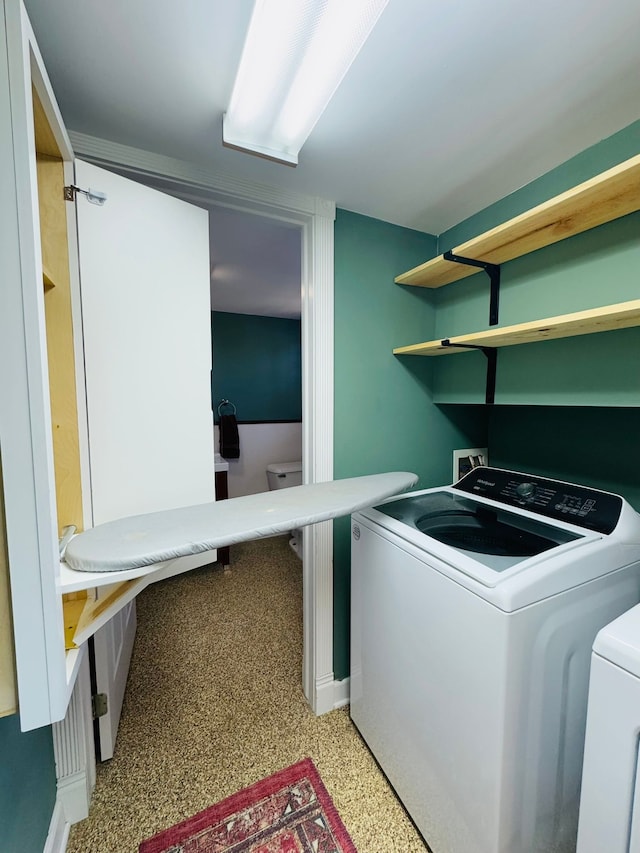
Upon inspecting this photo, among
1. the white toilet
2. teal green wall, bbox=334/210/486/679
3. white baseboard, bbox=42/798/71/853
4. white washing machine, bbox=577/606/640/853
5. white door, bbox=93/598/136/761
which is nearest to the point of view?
white washing machine, bbox=577/606/640/853

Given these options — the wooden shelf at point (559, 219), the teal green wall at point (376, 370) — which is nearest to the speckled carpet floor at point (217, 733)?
the teal green wall at point (376, 370)

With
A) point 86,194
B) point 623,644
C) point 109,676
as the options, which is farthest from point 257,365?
point 623,644

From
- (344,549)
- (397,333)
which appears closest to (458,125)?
(397,333)

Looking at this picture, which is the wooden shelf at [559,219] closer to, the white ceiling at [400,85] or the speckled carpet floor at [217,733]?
the white ceiling at [400,85]

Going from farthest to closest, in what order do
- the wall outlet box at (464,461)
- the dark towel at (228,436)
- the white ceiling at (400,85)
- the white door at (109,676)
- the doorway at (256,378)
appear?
1. the dark towel at (228,436)
2. the doorway at (256,378)
3. the wall outlet box at (464,461)
4. the white door at (109,676)
5. the white ceiling at (400,85)

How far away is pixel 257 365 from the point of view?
403cm

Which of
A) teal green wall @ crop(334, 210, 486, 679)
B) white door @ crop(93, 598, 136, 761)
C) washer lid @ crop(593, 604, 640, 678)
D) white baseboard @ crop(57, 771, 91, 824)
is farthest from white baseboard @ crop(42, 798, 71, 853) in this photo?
washer lid @ crop(593, 604, 640, 678)

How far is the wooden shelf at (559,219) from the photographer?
2.95 feet

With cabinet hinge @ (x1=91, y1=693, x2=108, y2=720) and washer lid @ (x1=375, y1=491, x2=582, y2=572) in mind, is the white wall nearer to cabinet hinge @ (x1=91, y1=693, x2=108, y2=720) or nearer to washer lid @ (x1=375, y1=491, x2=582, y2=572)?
cabinet hinge @ (x1=91, y1=693, x2=108, y2=720)

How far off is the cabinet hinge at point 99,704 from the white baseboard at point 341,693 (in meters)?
0.96

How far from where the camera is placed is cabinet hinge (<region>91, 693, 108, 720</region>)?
1290 mm

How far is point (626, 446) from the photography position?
1.30m

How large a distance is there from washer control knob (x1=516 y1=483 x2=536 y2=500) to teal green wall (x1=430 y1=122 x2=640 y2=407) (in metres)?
0.33

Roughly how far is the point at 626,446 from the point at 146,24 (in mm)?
1914
